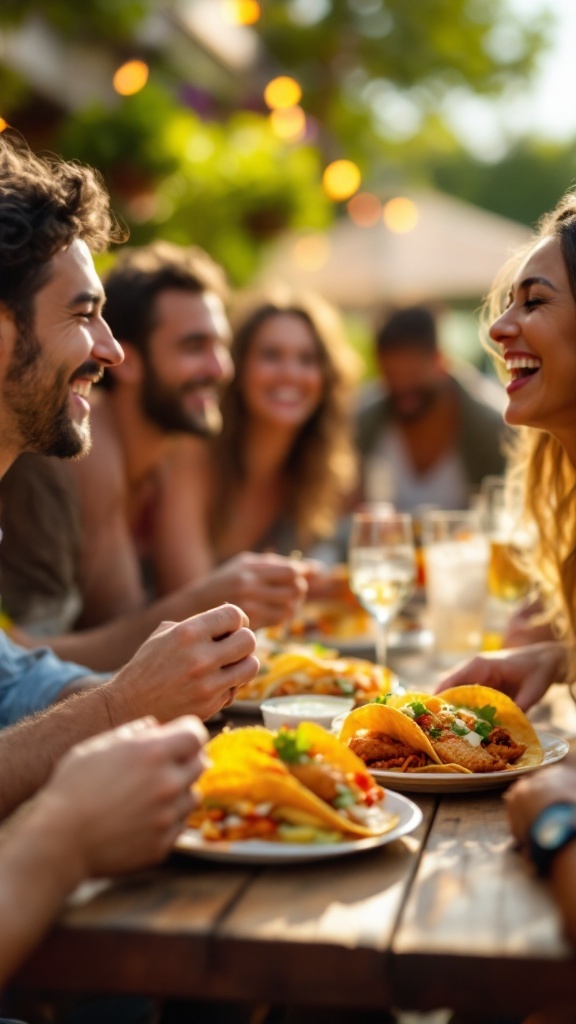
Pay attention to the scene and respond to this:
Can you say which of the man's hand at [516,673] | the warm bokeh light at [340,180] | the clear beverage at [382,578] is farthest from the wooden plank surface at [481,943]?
the warm bokeh light at [340,180]

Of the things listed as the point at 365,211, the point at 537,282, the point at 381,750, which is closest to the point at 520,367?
the point at 537,282

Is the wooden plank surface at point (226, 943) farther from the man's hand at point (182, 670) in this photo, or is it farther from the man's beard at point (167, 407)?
the man's beard at point (167, 407)

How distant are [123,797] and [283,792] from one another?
227 millimetres

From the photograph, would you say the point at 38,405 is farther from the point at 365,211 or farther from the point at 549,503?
the point at 365,211

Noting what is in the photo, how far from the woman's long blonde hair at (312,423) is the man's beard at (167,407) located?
2.03ft

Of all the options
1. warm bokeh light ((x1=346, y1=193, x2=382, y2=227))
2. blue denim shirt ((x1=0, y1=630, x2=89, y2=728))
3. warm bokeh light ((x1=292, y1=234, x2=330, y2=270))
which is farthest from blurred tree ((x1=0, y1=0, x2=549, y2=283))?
blue denim shirt ((x1=0, y1=630, x2=89, y2=728))

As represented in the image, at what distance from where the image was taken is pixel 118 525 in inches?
150

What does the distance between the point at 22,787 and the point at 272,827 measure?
16.1 inches

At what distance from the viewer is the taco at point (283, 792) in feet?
4.49

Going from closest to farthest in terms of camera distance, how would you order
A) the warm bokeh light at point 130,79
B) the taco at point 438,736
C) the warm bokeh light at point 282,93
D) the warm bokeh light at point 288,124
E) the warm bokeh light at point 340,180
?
the taco at point 438,736
the warm bokeh light at point 130,79
the warm bokeh light at point 282,93
the warm bokeh light at point 288,124
the warm bokeh light at point 340,180

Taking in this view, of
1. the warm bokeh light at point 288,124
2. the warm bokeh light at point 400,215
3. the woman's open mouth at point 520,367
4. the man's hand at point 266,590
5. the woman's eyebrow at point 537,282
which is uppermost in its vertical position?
the warm bokeh light at point 288,124

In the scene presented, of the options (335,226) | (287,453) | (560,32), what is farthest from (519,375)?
(560,32)

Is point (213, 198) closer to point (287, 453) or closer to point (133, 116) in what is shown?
point (133, 116)

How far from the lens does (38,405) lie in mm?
2082
